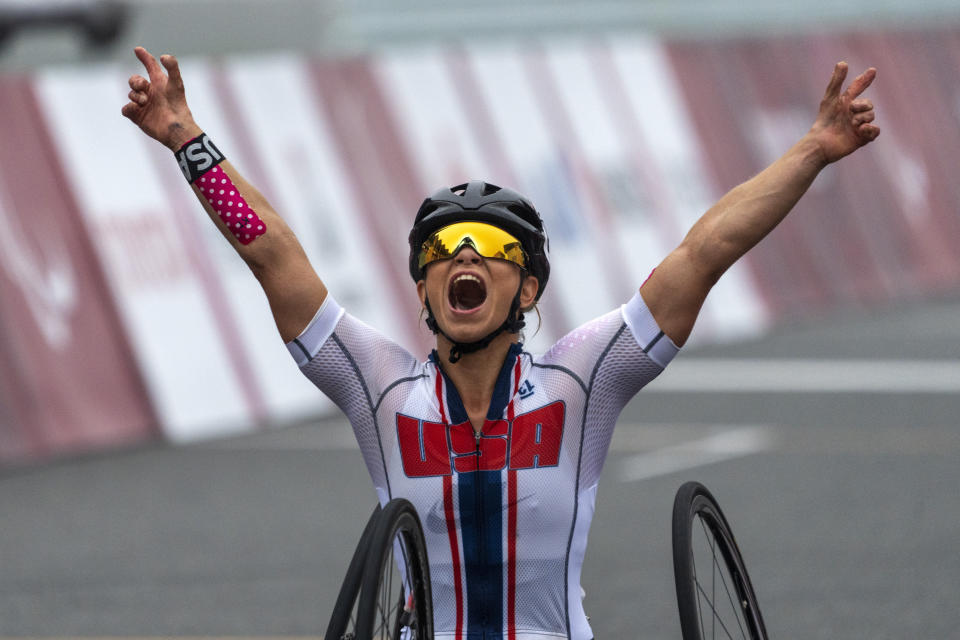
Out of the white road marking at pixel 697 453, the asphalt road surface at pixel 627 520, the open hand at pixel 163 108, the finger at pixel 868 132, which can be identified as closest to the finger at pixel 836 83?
the finger at pixel 868 132

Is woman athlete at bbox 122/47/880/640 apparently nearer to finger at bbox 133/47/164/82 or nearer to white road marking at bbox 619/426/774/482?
finger at bbox 133/47/164/82

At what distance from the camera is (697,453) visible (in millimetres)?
11875

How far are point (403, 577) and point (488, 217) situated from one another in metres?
0.89

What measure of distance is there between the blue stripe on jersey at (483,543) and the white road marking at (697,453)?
685 cm

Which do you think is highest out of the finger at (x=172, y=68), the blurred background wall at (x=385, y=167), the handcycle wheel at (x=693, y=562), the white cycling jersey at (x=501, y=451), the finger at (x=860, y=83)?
the blurred background wall at (x=385, y=167)

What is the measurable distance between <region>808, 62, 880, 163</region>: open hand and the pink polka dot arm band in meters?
1.35

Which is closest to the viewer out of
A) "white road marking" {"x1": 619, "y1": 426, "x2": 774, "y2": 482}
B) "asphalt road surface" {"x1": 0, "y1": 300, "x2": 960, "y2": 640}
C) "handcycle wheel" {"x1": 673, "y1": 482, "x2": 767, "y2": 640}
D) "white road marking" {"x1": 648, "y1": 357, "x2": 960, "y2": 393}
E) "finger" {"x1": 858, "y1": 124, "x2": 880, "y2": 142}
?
"handcycle wheel" {"x1": 673, "y1": 482, "x2": 767, "y2": 640}

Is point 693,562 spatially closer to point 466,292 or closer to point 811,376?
point 466,292

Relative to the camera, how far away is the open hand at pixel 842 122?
4.21m

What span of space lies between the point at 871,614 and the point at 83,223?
281 inches

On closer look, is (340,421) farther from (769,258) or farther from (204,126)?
(769,258)

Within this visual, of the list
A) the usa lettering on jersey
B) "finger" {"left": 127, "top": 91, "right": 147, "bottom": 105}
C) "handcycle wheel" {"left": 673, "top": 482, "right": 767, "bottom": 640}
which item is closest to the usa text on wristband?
"finger" {"left": 127, "top": 91, "right": 147, "bottom": 105}

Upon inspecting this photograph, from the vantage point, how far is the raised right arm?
4.32 metres

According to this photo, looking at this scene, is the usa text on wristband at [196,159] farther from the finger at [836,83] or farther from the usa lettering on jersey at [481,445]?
the finger at [836,83]
